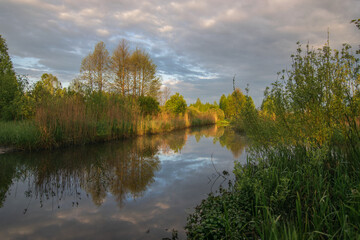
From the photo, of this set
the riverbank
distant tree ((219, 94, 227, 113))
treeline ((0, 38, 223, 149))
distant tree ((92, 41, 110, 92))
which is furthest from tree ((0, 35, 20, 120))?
distant tree ((219, 94, 227, 113))

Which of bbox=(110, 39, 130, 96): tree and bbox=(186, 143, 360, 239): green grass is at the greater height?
bbox=(110, 39, 130, 96): tree

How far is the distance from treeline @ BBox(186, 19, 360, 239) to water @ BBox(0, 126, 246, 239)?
28.3 inches

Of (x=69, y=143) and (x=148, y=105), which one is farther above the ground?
(x=148, y=105)

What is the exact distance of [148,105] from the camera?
2155 centimetres

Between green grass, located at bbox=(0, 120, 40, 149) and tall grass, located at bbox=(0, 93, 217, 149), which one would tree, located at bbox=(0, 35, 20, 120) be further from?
green grass, located at bbox=(0, 120, 40, 149)

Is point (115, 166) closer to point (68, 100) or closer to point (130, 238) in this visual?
point (130, 238)

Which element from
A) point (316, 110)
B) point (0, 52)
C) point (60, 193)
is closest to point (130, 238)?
point (60, 193)

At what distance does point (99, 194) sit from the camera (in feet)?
14.1

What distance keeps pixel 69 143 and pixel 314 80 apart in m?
9.25

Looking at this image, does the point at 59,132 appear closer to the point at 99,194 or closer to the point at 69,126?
the point at 69,126

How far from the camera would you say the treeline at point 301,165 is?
8.35ft

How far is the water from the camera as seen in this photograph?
9.95ft

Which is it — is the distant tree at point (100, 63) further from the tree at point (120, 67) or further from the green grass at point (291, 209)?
the green grass at point (291, 209)

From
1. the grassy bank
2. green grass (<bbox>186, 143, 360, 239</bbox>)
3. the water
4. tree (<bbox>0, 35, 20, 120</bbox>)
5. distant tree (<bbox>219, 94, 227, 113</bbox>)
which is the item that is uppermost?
distant tree (<bbox>219, 94, 227, 113</bbox>)
